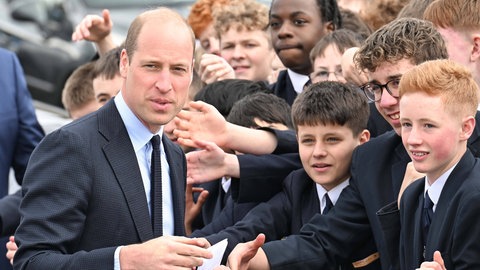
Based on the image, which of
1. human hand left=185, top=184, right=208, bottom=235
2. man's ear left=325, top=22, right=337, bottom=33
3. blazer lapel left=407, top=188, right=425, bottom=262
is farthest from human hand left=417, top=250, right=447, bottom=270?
man's ear left=325, top=22, right=337, bottom=33

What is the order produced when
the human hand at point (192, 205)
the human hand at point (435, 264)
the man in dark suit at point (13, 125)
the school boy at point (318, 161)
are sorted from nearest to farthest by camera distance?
1. the human hand at point (435, 264)
2. the school boy at point (318, 161)
3. the human hand at point (192, 205)
4. the man in dark suit at point (13, 125)

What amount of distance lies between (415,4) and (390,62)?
1.04 metres

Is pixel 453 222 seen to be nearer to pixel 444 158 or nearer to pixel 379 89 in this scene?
pixel 444 158

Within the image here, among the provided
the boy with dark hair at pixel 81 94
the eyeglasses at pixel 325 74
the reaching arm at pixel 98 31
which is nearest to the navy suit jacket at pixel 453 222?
the eyeglasses at pixel 325 74

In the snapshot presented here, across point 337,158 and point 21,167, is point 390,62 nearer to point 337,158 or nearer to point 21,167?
point 337,158

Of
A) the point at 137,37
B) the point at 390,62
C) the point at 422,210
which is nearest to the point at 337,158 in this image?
the point at 390,62

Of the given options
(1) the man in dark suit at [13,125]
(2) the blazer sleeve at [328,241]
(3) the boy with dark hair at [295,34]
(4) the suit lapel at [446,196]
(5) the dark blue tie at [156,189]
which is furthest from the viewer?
(1) the man in dark suit at [13,125]

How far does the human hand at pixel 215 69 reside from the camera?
728 cm

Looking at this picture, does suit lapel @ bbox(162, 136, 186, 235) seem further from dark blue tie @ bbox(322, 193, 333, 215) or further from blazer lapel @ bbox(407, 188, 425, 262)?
blazer lapel @ bbox(407, 188, 425, 262)

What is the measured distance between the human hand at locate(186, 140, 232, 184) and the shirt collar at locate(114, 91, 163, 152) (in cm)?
98

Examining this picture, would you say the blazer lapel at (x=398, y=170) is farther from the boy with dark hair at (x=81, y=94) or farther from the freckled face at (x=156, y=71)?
the boy with dark hair at (x=81, y=94)

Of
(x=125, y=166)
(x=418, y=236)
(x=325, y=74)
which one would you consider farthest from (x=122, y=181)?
(x=325, y=74)

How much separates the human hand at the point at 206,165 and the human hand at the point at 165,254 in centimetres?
147

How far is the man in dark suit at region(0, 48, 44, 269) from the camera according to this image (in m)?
7.55
